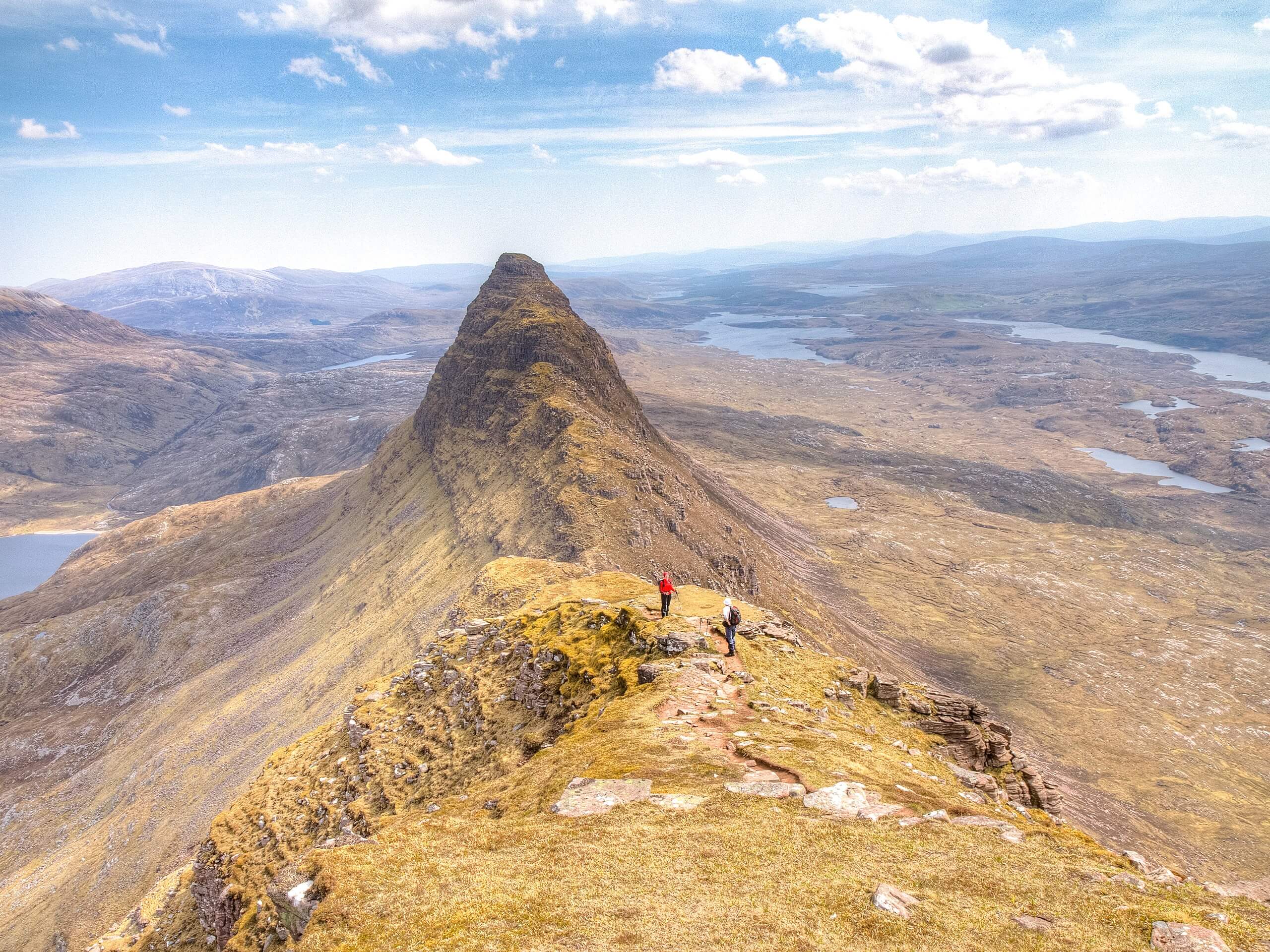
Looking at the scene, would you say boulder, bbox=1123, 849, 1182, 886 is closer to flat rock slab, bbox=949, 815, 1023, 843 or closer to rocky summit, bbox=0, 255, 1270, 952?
rocky summit, bbox=0, 255, 1270, 952

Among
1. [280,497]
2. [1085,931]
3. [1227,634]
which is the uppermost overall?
[1085,931]

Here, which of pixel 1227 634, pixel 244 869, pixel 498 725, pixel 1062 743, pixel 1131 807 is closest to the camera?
pixel 244 869

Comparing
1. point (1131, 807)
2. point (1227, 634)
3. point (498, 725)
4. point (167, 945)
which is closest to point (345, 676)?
point (167, 945)

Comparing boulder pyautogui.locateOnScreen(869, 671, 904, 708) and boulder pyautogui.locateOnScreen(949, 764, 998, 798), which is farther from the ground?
boulder pyautogui.locateOnScreen(949, 764, 998, 798)

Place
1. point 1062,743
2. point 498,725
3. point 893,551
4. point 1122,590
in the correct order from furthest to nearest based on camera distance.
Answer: point 893,551
point 1122,590
point 1062,743
point 498,725

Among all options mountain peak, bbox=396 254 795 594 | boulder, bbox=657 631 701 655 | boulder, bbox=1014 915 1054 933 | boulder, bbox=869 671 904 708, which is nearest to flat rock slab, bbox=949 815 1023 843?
boulder, bbox=1014 915 1054 933

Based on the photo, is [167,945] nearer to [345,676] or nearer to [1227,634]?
[345,676]

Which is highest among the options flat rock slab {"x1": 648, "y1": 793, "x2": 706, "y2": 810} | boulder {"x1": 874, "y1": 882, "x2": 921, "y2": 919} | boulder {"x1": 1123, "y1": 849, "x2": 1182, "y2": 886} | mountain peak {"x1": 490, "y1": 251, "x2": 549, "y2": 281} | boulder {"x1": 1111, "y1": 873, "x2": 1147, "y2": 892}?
mountain peak {"x1": 490, "y1": 251, "x2": 549, "y2": 281}

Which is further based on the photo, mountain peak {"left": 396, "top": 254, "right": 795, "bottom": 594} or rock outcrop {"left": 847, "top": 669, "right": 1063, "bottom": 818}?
mountain peak {"left": 396, "top": 254, "right": 795, "bottom": 594}
